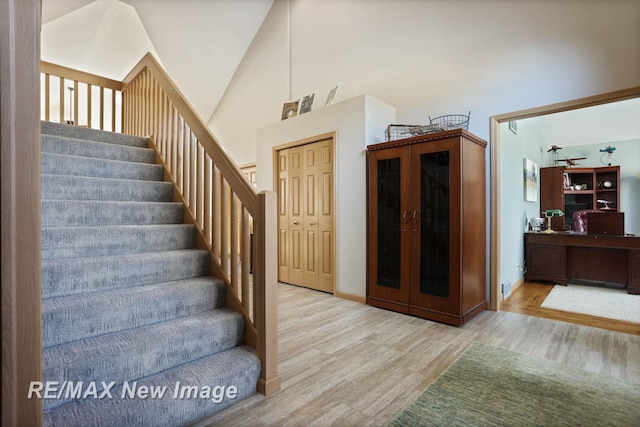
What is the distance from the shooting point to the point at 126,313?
5.71 feet

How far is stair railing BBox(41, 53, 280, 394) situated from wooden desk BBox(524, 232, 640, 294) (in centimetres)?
431

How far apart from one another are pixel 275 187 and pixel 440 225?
8.36 ft

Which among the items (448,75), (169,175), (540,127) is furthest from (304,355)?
(540,127)

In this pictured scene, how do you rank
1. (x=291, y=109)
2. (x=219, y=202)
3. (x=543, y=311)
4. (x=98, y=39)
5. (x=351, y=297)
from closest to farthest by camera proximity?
(x=219, y=202)
(x=543, y=311)
(x=351, y=297)
(x=291, y=109)
(x=98, y=39)

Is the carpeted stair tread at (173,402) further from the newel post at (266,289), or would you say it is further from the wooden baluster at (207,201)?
the wooden baluster at (207,201)

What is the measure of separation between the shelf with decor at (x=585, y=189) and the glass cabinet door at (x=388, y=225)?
154 inches

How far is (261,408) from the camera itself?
169 cm

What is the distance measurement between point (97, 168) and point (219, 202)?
1.17 meters

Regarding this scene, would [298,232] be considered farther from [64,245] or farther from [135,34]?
[135,34]

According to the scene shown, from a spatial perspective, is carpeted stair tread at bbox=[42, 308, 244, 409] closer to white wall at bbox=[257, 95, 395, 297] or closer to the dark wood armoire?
the dark wood armoire

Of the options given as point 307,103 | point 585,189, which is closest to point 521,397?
point 307,103

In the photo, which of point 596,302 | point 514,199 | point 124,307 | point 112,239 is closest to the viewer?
point 124,307

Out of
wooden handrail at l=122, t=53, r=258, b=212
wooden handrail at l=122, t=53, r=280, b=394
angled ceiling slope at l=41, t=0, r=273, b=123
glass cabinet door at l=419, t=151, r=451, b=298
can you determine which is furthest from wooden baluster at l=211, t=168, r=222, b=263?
angled ceiling slope at l=41, t=0, r=273, b=123

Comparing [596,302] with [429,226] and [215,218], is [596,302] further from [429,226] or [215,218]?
[215,218]
